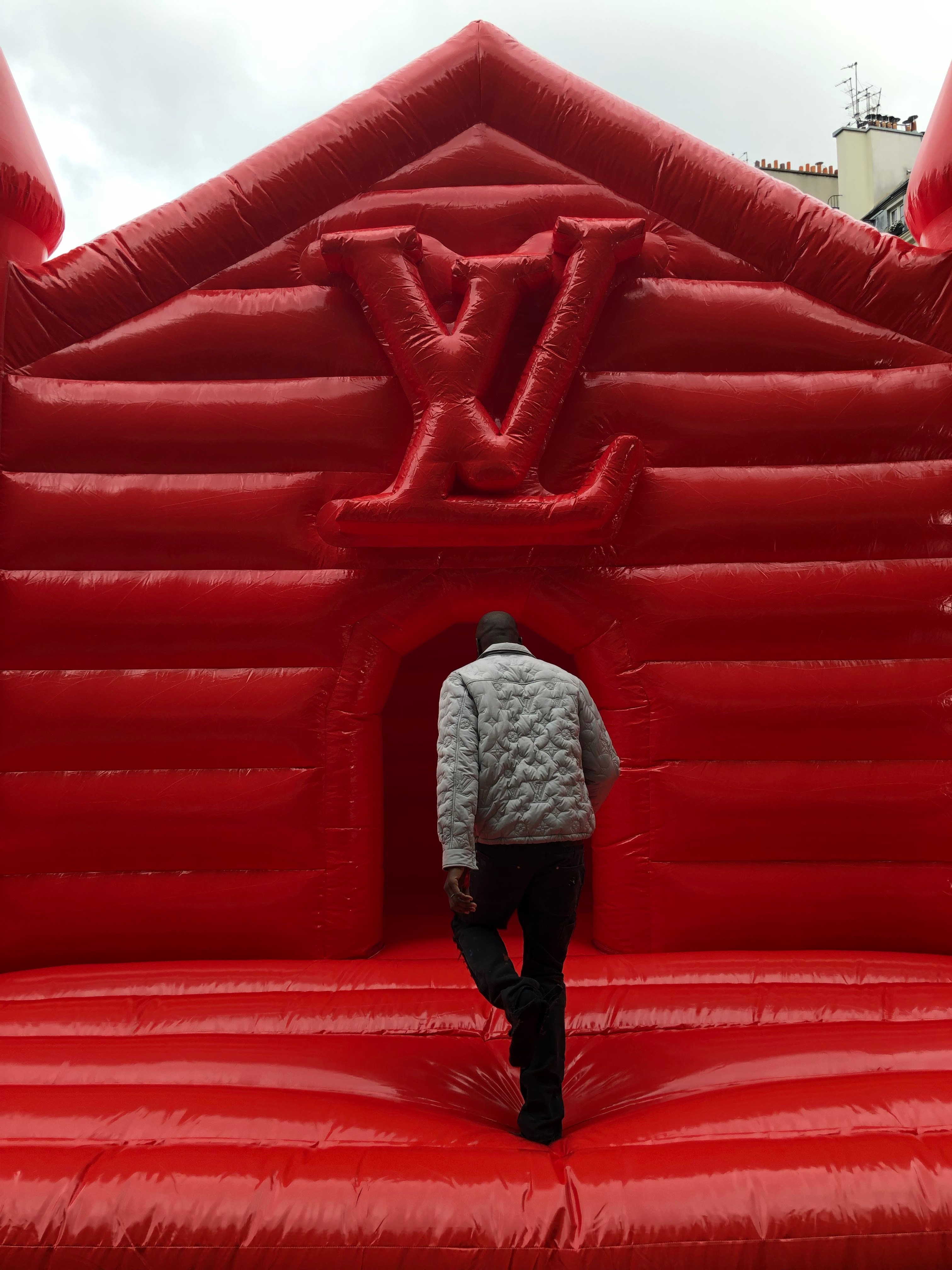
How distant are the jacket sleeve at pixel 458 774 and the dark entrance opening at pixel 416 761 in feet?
5.35

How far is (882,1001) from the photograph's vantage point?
7.07 feet

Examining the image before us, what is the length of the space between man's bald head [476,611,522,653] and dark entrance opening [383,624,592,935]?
1.48 metres

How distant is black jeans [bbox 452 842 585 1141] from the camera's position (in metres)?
1.58

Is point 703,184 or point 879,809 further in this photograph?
point 703,184

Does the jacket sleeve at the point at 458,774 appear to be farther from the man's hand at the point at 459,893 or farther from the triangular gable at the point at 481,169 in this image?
the triangular gable at the point at 481,169

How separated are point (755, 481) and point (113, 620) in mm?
2155

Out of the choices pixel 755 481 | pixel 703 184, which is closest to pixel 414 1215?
pixel 755 481

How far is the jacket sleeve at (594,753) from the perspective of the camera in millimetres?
1828

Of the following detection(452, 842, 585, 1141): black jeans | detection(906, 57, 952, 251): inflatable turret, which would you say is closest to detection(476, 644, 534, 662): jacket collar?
detection(452, 842, 585, 1141): black jeans

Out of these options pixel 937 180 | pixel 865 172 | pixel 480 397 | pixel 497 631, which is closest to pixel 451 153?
pixel 480 397

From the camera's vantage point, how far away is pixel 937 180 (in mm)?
2766

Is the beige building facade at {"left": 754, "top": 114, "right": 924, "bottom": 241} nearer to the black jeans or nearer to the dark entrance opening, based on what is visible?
the dark entrance opening

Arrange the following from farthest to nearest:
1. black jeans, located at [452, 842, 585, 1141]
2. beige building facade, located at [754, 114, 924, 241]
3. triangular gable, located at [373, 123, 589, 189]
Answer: beige building facade, located at [754, 114, 924, 241], triangular gable, located at [373, 123, 589, 189], black jeans, located at [452, 842, 585, 1141]

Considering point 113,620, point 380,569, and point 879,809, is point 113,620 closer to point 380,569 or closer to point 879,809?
Result: point 380,569
